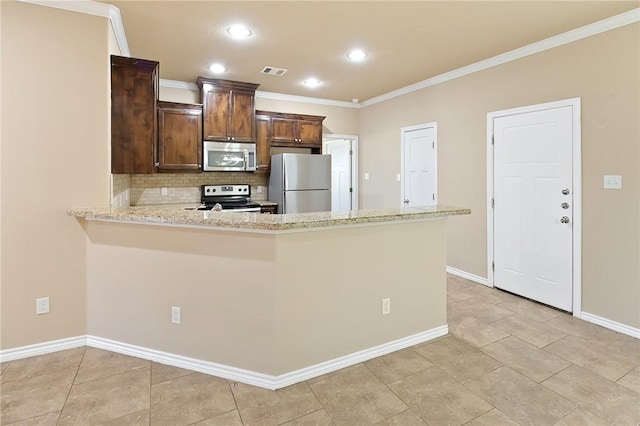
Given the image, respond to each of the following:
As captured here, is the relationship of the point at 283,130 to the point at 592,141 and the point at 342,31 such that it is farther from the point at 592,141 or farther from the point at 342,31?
the point at 592,141

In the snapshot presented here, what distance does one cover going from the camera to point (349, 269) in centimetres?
230

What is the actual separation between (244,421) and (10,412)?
4.17ft

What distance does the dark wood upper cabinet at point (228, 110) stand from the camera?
448 centimetres

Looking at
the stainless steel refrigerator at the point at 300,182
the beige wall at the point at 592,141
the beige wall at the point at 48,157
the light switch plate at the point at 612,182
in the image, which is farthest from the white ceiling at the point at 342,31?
the light switch plate at the point at 612,182

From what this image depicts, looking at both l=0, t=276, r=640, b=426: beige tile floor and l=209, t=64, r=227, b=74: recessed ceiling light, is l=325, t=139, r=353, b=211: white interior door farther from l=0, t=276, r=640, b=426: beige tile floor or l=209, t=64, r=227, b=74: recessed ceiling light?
l=0, t=276, r=640, b=426: beige tile floor

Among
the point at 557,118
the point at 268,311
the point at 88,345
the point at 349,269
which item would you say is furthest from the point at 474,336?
the point at 88,345

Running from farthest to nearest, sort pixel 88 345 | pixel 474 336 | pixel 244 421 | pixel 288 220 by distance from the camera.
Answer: pixel 474 336
pixel 88 345
pixel 288 220
pixel 244 421

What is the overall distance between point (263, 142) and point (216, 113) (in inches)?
30.0

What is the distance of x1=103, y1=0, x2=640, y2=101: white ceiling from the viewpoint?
8.59 feet

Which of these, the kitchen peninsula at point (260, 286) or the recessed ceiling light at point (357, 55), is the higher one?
the recessed ceiling light at point (357, 55)

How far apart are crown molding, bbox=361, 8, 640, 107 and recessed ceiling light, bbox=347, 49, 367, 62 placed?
4.06 ft

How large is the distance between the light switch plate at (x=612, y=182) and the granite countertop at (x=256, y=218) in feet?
4.82

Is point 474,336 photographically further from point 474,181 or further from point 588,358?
point 474,181

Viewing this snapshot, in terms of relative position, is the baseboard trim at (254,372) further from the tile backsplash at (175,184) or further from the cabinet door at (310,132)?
the cabinet door at (310,132)
